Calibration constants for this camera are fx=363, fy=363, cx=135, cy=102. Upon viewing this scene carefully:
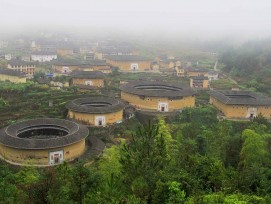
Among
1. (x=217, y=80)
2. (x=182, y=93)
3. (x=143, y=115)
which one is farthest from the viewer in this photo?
(x=217, y=80)

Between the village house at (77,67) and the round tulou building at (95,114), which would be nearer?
the round tulou building at (95,114)

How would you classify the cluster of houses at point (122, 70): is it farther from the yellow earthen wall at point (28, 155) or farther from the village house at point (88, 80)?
the yellow earthen wall at point (28, 155)

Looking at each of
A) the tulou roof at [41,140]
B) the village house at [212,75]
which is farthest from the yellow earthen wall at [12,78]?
the village house at [212,75]

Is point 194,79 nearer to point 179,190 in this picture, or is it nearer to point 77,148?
point 77,148

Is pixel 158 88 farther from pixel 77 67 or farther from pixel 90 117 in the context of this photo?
pixel 77 67

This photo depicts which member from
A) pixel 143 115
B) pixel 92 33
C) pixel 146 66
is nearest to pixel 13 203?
pixel 143 115

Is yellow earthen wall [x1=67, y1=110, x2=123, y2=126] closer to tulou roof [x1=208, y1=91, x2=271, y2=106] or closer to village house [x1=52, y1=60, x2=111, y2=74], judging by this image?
tulou roof [x1=208, y1=91, x2=271, y2=106]

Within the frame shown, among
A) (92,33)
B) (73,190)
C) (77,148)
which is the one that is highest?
(92,33)
